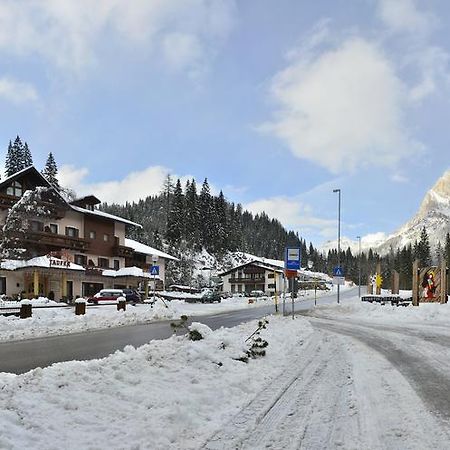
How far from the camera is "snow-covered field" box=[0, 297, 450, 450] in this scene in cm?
519

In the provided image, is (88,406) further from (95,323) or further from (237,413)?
(95,323)

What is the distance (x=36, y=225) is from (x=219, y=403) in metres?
47.4

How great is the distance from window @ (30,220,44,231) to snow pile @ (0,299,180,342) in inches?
926

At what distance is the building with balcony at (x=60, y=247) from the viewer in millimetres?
45000

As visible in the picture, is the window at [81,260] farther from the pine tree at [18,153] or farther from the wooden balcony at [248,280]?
the wooden balcony at [248,280]

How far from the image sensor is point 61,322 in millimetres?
23344

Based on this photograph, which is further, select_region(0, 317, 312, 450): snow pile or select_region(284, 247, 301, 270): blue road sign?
select_region(284, 247, 301, 270): blue road sign

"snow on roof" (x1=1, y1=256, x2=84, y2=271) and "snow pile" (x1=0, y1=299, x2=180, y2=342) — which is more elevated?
"snow on roof" (x1=1, y1=256, x2=84, y2=271)

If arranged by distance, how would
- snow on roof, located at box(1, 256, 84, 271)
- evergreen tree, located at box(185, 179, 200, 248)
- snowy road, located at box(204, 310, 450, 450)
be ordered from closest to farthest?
snowy road, located at box(204, 310, 450, 450), snow on roof, located at box(1, 256, 84, 271), evergreen tree, located at box(185, 179, 200, 248)

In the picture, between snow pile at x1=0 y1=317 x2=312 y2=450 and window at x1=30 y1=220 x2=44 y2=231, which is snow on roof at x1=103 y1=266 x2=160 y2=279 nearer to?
window at x1=30 y1=220 x2=44 y2=231

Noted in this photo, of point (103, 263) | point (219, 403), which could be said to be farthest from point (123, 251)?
point (219, 403)

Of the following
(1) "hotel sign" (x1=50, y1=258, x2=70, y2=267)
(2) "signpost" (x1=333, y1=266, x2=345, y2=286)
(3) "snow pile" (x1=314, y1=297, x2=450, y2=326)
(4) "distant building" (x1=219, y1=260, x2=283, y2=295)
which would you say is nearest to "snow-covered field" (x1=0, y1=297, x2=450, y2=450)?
(3) "snow pile" (x1=314, y1=297, x2=450, y2=326)

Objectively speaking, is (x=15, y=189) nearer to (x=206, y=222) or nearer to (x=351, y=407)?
(x=351, y=407)

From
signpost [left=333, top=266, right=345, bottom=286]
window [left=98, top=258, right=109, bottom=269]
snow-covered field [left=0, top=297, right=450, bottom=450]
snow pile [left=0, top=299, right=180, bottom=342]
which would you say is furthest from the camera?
window [left=98, top=258, right=109, bottom=269]
